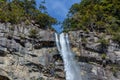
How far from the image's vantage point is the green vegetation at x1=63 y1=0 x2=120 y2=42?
33031mm

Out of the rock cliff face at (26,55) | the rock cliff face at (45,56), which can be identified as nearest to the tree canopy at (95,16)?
the rock cliff face at (45,56)

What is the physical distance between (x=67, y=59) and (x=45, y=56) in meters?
2.21

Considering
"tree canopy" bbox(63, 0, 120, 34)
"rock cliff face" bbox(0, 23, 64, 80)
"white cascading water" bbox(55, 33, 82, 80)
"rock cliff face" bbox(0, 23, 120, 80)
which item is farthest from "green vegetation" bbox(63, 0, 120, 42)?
"rock cliff face" bbox(0, 23, 64, 80)

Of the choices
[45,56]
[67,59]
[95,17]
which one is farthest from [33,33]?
[95,17]

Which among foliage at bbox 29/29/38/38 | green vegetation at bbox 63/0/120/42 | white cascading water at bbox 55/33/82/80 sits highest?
green vegetation at bbox 63/0/120/42

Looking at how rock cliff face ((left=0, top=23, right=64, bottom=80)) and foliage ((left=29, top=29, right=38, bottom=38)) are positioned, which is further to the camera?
foliage ((left=29, top=29, right=38, bottom=38))

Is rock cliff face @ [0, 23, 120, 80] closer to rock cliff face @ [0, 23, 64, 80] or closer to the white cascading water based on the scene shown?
rock cliff face @ [0, 23, 64, 80]

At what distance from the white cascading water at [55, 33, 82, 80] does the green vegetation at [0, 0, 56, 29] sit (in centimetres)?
343

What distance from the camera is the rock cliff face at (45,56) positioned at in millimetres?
26141

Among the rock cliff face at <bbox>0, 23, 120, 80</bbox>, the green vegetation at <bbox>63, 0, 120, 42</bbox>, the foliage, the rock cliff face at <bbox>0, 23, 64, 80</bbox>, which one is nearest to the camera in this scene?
the rock cliff face at <bbox>0, 23, 64, 80</bbox>

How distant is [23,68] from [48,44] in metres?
3.81

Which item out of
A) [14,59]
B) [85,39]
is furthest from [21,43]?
[85,39]

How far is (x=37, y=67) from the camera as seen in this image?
1054 inches

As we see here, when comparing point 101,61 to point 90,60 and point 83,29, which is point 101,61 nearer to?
point 90,60
